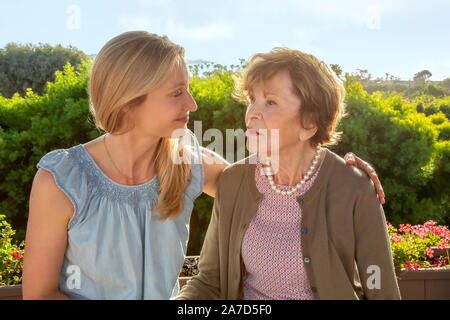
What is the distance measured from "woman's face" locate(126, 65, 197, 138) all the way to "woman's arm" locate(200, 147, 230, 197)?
41cm

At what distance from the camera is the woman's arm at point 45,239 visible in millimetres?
2119

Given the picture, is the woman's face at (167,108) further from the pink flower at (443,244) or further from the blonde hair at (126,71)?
the pink flower at (443,244)

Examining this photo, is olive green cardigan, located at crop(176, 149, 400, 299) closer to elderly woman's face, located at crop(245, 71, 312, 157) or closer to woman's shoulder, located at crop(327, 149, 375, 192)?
woman's shoulder, located at crop(327, 149, 375, 192)

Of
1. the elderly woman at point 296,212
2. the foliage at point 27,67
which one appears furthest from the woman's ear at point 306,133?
the foliage at point 27,67

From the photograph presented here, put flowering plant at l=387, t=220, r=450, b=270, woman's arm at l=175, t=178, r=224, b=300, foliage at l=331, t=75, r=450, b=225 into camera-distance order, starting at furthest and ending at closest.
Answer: foliage at l=331, t=75, r=450, b=225
flowering plant at l=387, t=220, r=450, b=270
woman's arm at l=175, t=178, r=224, b=300

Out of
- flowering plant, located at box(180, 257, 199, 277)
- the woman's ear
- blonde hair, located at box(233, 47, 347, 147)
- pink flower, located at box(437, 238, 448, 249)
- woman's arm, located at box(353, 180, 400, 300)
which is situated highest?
blonde hair, located at box(233, 47, 347, 147)

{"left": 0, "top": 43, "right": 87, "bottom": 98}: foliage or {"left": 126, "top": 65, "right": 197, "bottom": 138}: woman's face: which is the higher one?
{"left": 126, "top": 65, "right": 197, "bottom": 138}: woman's face

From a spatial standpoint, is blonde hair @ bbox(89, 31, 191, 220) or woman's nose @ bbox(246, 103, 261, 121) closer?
blonde hair @ bbox(89, 31, 191, 220)

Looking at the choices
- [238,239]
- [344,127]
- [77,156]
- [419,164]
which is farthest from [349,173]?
[419,164]

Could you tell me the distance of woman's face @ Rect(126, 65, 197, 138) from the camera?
87.0 inches

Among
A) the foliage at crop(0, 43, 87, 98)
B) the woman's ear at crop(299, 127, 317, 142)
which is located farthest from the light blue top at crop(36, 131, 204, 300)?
the foliage at crop(0, 43, 87, 98)

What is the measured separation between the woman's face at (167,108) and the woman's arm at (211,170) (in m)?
0.41

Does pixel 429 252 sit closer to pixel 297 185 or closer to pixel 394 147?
pixel 394 147

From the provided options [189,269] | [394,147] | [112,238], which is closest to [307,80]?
[112,238]
